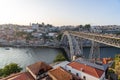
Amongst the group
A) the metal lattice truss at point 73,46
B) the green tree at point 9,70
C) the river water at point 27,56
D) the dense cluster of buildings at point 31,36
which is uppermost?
the metal lattice truss at point 73,46

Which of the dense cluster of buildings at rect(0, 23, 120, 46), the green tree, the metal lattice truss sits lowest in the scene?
the dense cluster of buildings at rect(0, 23, 120, 46)

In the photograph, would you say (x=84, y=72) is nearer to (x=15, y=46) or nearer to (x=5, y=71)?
(x=5, y=71)

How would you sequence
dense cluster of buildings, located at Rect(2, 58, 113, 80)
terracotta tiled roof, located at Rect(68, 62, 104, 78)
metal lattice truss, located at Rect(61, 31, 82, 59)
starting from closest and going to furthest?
dense cluster of buildings, located at Rect(2, 58, 113, 80), terracotta tiled roof, located at Rect(68, 62, 104, 78), metal lattice truss, located at Rect(61, 31, 82, 59)

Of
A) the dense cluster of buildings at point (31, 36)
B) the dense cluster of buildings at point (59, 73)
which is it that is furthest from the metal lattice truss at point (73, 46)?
the dense cluster of buildings at point (59, 73)

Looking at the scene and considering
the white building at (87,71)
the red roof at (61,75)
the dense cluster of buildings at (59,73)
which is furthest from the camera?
the white building at (87,71)

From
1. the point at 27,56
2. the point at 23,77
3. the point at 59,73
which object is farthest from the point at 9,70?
the point at 27,56

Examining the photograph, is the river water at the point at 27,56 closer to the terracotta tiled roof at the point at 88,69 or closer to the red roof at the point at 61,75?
the terracotta tiled roof at the point at 88,69

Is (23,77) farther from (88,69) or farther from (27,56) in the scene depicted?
(27,56)

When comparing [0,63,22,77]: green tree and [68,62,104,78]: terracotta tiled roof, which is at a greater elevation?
[68,62,104,78]: terracotta tiled roof

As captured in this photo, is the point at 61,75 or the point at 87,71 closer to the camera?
the point at 61,75

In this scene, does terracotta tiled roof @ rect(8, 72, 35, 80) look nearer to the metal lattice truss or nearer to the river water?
the river water

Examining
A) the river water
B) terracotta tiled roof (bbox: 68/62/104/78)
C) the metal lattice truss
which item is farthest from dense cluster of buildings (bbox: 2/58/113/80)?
the river water
